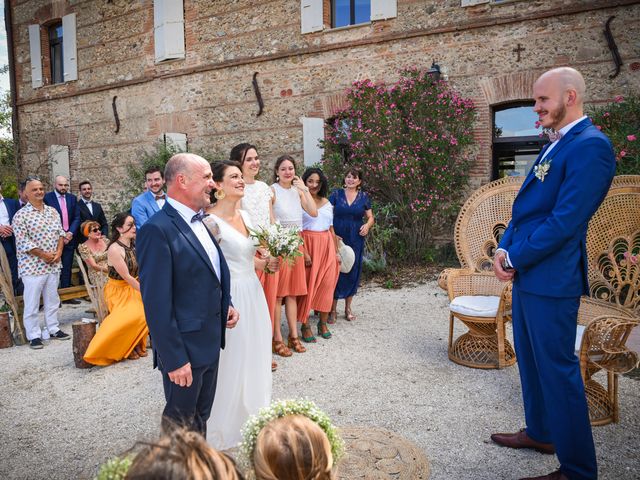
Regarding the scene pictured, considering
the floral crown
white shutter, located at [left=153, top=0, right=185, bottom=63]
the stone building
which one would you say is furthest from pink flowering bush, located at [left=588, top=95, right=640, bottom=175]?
white shutter, located at [left=153, top=0, right=185, bottom=63]

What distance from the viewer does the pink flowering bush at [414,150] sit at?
9711 millimetres

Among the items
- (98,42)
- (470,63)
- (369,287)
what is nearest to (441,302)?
(369,287)

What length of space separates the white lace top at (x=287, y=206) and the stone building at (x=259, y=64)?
5.58 metres

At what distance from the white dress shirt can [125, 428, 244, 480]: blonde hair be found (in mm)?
1601

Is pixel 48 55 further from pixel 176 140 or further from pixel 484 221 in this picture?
pixel 484 221

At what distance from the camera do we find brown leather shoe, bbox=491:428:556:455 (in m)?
3.24

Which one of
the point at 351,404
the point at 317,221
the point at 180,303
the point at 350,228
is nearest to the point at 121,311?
the point at 317,221

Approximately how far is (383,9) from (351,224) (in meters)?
6.00

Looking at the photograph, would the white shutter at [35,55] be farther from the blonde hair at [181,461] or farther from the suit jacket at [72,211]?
the blonde hair at [181,461]

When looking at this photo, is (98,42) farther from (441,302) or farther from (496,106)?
(441,302)

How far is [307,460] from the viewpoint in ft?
4.83

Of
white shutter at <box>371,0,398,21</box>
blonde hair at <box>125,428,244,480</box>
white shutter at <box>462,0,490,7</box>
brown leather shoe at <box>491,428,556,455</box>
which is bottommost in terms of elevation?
brown leather shoe at <box>491,428,556,455</box>

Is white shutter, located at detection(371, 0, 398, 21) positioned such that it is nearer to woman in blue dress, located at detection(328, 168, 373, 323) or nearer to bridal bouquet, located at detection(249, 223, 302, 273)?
woman in blue dress, located at detection(328, 168, 373, 323)

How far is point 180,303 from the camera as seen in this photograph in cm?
261
